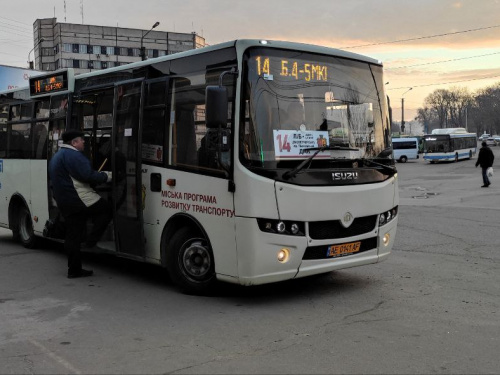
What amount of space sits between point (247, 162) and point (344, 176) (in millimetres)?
1204

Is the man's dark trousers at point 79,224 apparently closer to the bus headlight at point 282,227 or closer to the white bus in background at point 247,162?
the white bus in background at point 247,162

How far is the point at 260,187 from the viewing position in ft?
18.6

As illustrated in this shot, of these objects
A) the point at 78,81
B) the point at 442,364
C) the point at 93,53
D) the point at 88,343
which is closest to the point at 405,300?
the point at 442,364

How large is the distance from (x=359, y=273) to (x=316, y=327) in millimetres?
2571

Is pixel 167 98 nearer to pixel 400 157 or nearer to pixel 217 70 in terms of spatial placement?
pixel 217 70

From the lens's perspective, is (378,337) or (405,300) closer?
(378,337)

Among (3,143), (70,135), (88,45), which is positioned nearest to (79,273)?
(70,135)

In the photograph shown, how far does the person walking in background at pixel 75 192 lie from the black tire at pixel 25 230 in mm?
2819

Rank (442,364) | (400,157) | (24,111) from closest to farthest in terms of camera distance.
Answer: (442,364), (24,111), (400,157)

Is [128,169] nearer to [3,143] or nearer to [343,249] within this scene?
[343,249]

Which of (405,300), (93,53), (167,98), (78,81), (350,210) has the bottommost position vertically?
(405,300)

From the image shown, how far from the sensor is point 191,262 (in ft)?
21.4

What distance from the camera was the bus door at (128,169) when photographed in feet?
23.6

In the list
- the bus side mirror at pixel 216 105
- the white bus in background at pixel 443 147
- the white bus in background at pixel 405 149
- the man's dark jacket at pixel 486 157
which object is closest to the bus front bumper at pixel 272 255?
the bus side mirror at pixel 216 105
